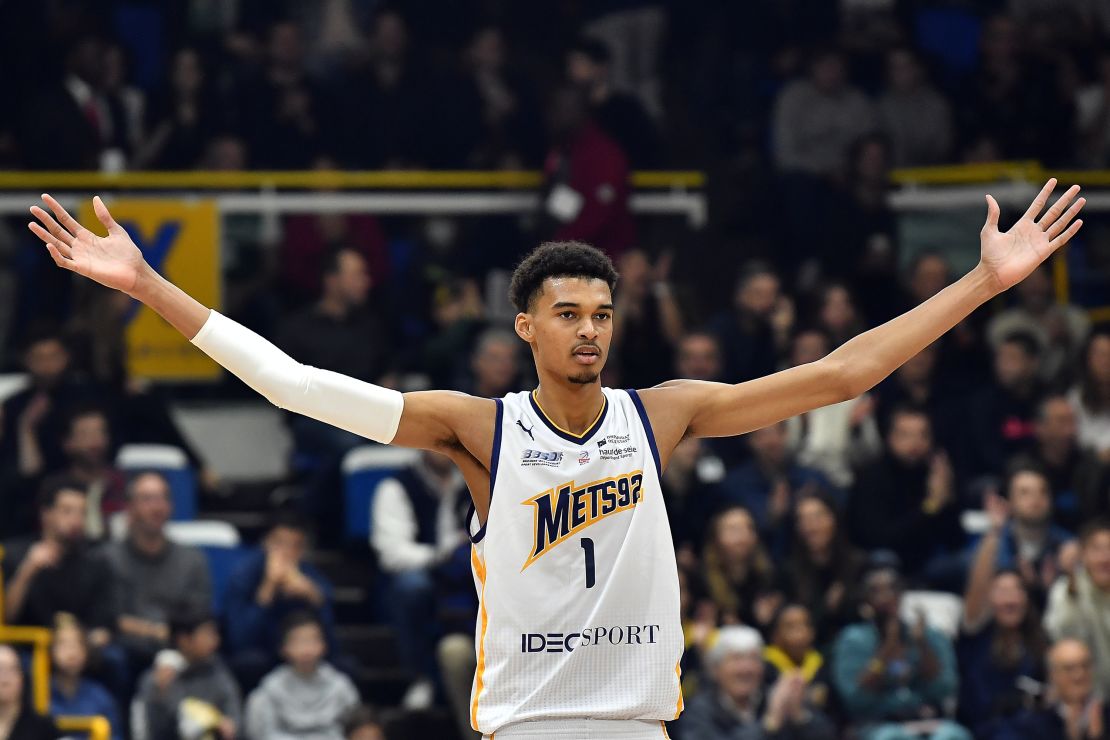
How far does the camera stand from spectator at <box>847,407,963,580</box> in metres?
12.2

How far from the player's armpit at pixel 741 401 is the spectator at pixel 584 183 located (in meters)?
A: 7.93

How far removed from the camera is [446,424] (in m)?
5.52

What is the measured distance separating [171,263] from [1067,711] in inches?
261

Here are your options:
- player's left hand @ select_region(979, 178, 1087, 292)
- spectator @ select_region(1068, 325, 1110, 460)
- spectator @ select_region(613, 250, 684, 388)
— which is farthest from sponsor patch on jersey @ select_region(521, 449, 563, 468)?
spectator @ select_region(1068, 325, 1110, 460)

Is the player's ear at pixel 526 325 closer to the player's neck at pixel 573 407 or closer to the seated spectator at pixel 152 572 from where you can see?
the player's neck at pixel 573 407

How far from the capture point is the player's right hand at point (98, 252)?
534 cm

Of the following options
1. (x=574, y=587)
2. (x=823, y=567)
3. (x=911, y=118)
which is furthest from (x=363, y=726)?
(x=911, y=118)

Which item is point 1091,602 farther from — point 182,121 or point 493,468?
point 182,121

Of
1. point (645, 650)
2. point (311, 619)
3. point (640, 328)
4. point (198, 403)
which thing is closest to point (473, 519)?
point (645, 650)

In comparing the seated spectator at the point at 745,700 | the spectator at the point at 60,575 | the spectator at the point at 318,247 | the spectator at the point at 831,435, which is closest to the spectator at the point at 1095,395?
the spectator at the point at 831,435

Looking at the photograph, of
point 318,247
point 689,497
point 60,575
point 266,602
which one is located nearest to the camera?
point 60,575

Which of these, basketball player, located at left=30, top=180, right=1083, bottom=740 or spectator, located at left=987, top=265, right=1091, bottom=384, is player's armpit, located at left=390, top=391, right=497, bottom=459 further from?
spectator, located at left=987, top=265, right=1091, bottom=384

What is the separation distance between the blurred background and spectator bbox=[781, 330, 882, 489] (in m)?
0.04

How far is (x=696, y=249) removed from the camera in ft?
47.7
